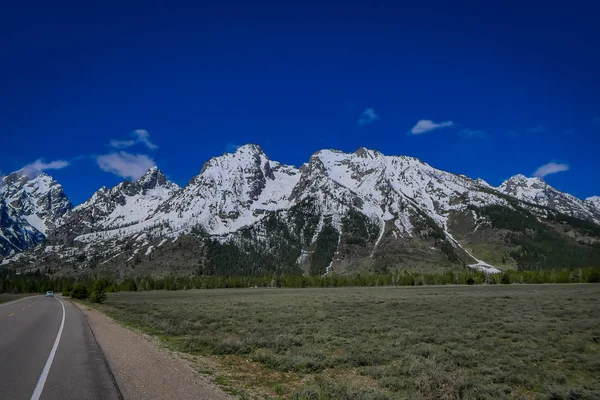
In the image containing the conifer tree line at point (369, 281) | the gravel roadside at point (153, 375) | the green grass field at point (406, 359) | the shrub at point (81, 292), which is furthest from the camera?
the conifer tree line at point (369, 281)

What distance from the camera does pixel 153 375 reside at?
13289mm

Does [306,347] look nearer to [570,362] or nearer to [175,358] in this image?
[175,358]

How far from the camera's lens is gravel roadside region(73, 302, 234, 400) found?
11156mm

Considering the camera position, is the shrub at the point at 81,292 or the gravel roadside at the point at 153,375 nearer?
the gravel roadside at the point at 153,375

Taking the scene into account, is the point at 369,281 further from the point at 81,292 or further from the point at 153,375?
the point at 153,375

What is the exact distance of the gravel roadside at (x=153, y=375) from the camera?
A: 11.2 meters

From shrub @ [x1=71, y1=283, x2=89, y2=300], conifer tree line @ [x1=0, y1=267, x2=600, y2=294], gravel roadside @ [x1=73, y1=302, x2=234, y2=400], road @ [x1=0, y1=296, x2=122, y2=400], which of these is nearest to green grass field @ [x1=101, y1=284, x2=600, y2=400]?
gravel roadside @ [x1=73, y1=302, x2=234, y2=400]

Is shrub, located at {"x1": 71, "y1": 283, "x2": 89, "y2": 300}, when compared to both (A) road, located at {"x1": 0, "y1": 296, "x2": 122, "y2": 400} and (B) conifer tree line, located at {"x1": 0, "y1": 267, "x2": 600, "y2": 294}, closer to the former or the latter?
(B) conifer tree line, located at {"x1": 0, "y1": 267, "x2": 600, "y2": 294}

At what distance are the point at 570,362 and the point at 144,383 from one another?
18.6 meters

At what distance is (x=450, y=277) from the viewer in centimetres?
17400

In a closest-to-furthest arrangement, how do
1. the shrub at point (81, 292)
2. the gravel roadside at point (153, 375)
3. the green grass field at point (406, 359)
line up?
the gravel roadside at point (153, 375) → the green grass field at point (406, 359) → the shrub at point (81, 292)

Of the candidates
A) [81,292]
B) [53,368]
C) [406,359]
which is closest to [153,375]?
[53,368]

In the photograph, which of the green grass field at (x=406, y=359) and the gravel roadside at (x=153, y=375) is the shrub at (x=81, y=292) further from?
the gravel roadside at (x=153, y=375)

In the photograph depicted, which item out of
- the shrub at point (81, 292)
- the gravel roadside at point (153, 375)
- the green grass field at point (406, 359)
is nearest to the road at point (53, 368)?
the gravel roadside at point (153, 375)
